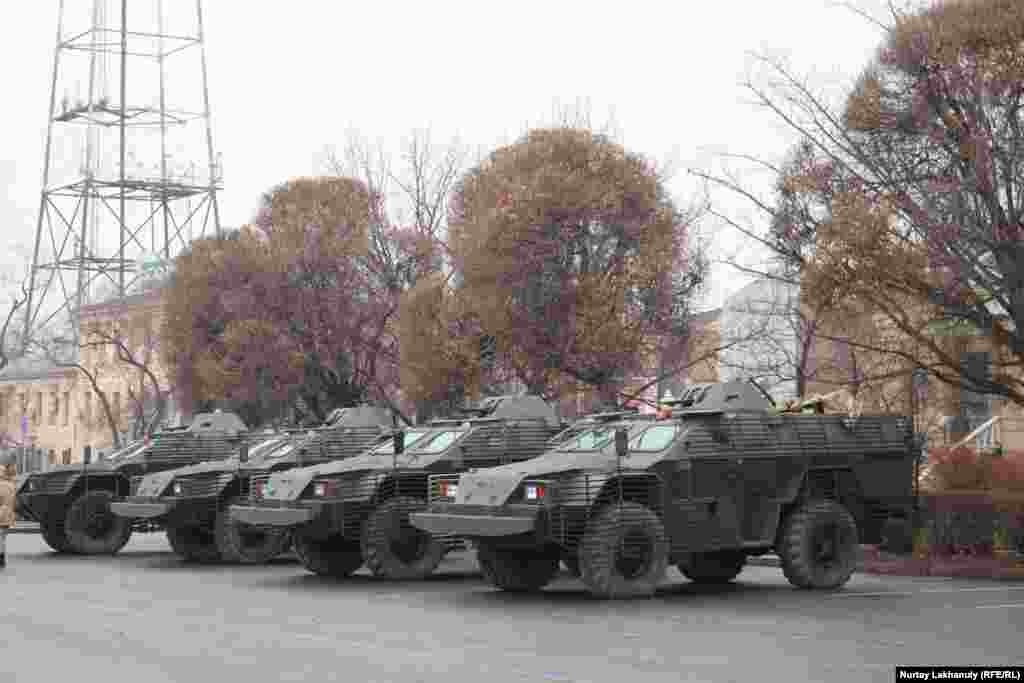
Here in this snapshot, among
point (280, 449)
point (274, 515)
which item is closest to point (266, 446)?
point (280, 449)

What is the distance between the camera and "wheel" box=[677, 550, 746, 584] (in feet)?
59.7

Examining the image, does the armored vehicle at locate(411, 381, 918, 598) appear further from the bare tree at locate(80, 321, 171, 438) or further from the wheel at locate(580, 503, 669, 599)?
the bare tree at locate(80, 321, 171, 438)

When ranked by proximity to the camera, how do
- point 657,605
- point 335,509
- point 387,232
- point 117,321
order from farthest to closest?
point 117,321
point 387,232
point 335,509
point 657,605

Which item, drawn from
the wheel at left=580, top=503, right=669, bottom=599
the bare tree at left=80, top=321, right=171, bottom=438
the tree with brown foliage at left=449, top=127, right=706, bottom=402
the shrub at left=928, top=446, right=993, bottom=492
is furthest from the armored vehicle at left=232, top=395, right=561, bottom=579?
the bare tree at left=80, top=321, right=171, bottom=438

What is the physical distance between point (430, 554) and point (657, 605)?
14.0ft

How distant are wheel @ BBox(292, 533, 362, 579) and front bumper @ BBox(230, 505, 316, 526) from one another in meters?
0.58

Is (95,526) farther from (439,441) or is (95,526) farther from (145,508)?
(439,441)

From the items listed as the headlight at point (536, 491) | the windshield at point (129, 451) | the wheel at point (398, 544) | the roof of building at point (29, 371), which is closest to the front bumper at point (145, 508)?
the windshield at point (129, 451)

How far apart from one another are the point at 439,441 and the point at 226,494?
3.79 m

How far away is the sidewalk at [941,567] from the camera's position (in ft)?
61.0

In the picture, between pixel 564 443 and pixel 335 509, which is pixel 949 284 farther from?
pixel 335 509

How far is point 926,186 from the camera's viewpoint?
1762 cm

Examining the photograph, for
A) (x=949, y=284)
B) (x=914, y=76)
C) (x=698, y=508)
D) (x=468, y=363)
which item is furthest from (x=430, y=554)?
(x=468, y=363)

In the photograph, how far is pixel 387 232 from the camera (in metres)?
35.2
